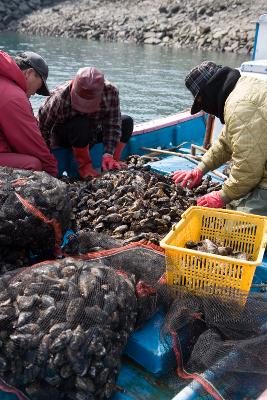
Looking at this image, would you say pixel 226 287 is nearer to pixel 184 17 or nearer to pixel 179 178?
pixel 179 178

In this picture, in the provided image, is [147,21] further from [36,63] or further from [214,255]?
[214,255]

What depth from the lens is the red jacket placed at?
3928mm

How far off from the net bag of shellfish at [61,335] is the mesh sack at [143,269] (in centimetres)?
35

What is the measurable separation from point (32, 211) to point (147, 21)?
129ft

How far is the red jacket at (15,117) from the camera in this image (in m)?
3.93

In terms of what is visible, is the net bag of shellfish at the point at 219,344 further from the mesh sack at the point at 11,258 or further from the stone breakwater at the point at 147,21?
the stone breakwater at the point at 147,21

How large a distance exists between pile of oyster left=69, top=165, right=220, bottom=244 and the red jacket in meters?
0.69

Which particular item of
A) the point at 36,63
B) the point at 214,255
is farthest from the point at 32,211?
the point at 36,63

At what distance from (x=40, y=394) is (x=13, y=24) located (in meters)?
50.4

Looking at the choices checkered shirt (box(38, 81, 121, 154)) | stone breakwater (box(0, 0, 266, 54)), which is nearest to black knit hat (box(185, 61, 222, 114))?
checkered shirt (box(38, 81, 121, 154))

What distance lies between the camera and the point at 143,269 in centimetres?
309

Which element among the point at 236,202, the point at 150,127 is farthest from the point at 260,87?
the point at 150,127

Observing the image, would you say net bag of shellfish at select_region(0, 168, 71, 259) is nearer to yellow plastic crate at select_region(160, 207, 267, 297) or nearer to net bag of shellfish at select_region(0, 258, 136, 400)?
net bag of shellfish at select_region(0, 258, 136, 400)

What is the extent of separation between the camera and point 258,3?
3731 centimetres
